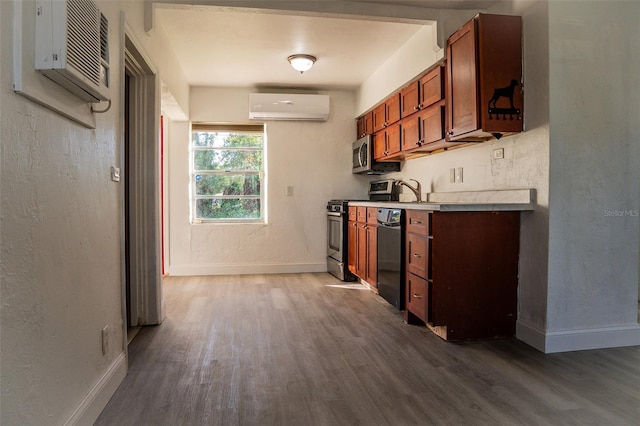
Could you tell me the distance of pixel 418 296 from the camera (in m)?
2.89

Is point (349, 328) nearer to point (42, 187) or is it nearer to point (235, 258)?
Result: point (42, 187)

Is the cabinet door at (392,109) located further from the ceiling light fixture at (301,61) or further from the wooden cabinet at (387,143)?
the ceiling light fixture at (301,61)

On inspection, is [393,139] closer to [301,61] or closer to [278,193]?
[301,61]

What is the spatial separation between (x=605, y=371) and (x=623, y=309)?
630mm

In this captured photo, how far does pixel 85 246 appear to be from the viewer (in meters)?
1.73

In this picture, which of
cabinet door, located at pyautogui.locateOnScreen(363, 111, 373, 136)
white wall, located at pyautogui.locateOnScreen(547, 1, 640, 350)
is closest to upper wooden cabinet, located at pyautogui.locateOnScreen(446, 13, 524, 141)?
white wall, located at pyautogui.locateOnScreen(547, 1, 640, 350)

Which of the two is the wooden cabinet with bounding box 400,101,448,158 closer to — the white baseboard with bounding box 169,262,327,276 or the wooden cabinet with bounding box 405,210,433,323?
the wooden cabinet with bounding box 405,210,433,323

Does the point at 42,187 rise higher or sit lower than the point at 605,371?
higher

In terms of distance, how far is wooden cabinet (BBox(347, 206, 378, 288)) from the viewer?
3893 mm

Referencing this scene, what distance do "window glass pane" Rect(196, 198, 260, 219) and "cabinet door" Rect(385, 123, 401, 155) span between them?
201 cm

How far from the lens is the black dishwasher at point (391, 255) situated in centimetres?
321

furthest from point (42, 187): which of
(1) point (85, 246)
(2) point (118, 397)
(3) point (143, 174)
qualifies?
(3) point (143, 174)

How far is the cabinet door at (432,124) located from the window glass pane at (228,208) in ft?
8.68

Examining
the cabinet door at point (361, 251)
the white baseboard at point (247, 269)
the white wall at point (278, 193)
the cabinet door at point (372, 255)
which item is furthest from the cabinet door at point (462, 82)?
the white baseboard at point (247, 269)
